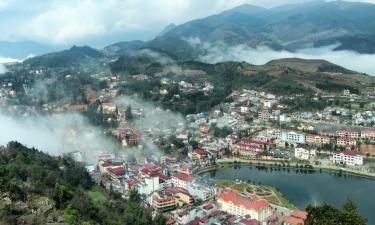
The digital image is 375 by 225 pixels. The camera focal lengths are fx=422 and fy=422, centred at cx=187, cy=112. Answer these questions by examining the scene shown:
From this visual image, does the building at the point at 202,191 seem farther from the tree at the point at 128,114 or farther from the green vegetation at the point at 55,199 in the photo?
the tree at the point at 128,114

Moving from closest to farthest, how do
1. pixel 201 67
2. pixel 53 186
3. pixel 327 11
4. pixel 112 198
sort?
pixel 53 186 → pixel 112 198 → pixel 201 67 → pixel 327 11

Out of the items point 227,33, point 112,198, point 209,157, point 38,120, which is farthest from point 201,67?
point 227,33

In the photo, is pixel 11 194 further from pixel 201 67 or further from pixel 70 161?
pixel 201 67

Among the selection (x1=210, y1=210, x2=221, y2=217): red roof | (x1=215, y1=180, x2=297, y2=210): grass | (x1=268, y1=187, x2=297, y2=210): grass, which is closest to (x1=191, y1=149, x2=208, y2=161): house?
(x1=215, y1=180, x2=297, y2=210): grass

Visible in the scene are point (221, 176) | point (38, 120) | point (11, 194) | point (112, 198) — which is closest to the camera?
point (11, 194)

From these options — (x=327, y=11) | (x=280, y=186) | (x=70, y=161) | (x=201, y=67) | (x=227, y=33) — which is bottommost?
(x=280, y=186)

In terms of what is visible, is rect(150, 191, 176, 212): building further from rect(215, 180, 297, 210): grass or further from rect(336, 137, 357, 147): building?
rect(336, 137, 357, 147): building

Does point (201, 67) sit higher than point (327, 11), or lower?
lower
